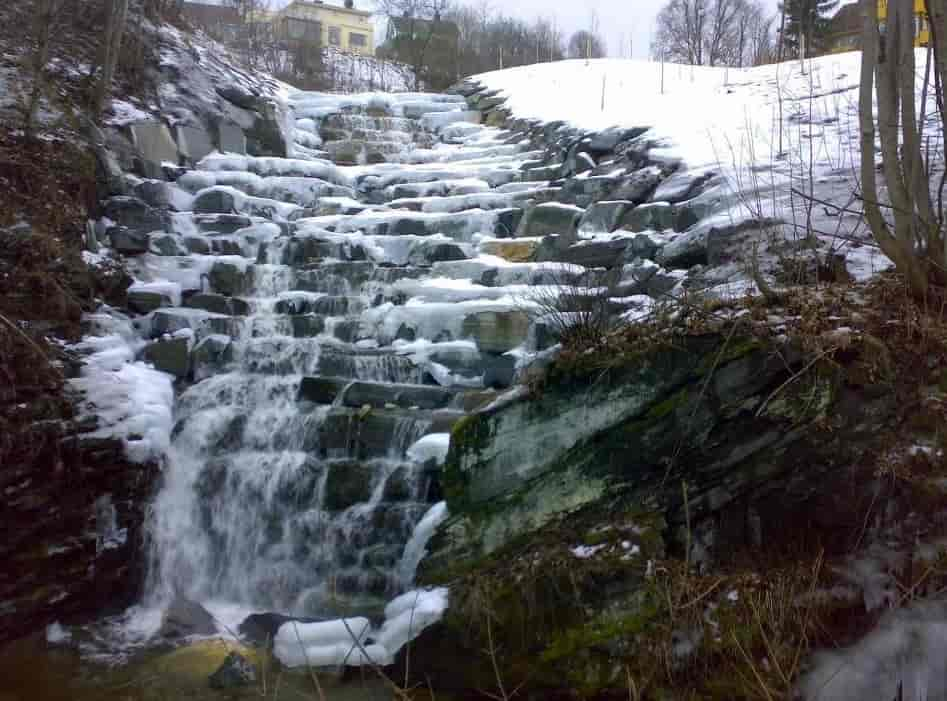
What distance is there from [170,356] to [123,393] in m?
0.67

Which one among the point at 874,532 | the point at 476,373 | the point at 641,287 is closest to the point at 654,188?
the point at 641,287

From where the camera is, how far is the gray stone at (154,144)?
8.45 m

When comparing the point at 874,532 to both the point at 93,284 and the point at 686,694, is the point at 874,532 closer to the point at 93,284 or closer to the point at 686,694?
the point at 686,694

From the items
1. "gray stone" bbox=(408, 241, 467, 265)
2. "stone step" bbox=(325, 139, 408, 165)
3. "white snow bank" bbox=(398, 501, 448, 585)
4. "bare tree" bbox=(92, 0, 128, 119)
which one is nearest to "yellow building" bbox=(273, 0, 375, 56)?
"stone step" bbox=(325, 139, 408, 165)

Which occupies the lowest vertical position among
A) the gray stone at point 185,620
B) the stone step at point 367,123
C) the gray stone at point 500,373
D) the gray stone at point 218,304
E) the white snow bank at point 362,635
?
the gray stone at point 185,620

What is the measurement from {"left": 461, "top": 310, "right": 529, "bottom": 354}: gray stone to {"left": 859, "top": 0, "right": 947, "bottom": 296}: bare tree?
275 cm

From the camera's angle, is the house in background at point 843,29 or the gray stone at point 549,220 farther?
the house in background at point 843,29

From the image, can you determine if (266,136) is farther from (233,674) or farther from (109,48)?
(233,674)

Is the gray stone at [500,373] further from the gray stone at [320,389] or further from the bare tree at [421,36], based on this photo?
the bare tree at [421,36]

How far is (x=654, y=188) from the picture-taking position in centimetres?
739

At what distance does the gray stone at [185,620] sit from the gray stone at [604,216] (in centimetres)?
490

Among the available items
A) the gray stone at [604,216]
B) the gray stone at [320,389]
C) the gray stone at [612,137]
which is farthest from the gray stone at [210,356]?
the gray stone at [612,137]

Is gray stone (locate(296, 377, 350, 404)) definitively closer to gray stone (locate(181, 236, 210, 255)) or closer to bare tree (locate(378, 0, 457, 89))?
gray stone (locate(181, 236, 210, 255))

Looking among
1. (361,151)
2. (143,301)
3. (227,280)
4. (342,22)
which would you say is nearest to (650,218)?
(227,280)
